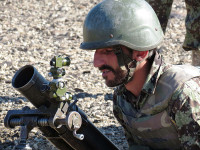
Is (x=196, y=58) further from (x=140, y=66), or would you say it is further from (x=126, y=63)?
(x=126, y=63)

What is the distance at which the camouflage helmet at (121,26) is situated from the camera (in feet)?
12.7

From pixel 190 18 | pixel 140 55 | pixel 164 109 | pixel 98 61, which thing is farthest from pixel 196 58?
pixel 98 61

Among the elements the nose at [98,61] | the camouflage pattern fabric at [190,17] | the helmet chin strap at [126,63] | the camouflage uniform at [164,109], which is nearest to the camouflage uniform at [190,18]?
the camouflage pattern fabric at [190,17]

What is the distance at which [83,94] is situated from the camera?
270 inches

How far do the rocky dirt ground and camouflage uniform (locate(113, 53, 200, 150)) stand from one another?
1.39m

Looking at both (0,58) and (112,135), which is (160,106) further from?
(0,58)

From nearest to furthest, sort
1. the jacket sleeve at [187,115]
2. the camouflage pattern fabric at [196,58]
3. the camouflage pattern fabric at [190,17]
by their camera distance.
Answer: the jacket sleeve at [187,115], the camouflage pattern fabric at [190,17], the camouflage pattern fabric at [196,58]

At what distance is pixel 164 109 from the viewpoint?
12.6 ft

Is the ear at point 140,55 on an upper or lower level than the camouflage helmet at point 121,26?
lower

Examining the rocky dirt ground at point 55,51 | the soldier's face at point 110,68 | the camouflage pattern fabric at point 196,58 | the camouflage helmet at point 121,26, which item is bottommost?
the rocky dirt ground at point 55,51

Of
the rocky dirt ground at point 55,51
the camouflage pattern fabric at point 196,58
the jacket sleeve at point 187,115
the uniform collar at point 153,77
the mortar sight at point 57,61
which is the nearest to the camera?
the jacket sleeve at point 187,115

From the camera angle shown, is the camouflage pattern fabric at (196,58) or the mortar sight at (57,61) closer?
the mortar sight at (57,61)

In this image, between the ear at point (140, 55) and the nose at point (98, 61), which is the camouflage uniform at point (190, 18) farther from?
the nose at point (98, 61)

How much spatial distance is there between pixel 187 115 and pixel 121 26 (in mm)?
862
